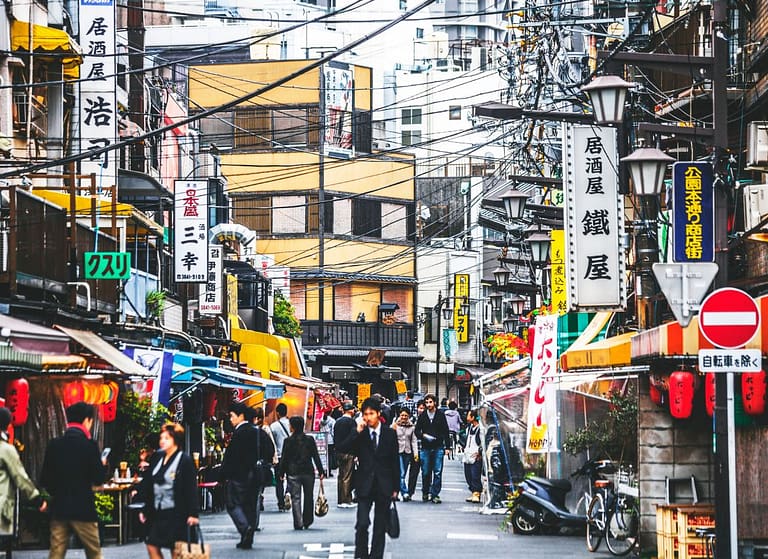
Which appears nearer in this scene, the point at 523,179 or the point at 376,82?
the point at 523,179

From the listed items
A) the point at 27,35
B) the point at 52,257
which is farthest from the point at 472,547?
the point at 27,35

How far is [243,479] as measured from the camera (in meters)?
18.5

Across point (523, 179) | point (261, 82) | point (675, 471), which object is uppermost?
point (261, 82)

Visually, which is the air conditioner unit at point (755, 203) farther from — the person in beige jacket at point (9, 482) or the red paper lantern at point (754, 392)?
the person in beige jacket at point (9, 482)

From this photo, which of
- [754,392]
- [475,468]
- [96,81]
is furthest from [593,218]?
[96,81]

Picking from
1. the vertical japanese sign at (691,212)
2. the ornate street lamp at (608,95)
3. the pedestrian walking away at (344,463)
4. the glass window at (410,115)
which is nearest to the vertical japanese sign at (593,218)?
the vertical japanese sign at (691,212)

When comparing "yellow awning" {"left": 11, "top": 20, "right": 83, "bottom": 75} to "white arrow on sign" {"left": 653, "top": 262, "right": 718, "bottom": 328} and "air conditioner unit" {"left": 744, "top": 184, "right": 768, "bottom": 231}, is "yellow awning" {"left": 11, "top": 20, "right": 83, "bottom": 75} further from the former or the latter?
"white arrow on sign" {"left": 653, "top": 262, "right": 718, "bottom": 328}

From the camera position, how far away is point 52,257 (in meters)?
22.6

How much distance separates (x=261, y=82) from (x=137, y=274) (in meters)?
39.9

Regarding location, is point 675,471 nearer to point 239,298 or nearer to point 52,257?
point 52,257

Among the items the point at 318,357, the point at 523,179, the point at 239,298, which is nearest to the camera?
the point at 523,179

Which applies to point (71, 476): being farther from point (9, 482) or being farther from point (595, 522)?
point (595, 522)

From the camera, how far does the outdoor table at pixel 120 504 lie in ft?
64.3

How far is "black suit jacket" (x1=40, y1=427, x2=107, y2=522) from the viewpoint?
1309 centimetres
